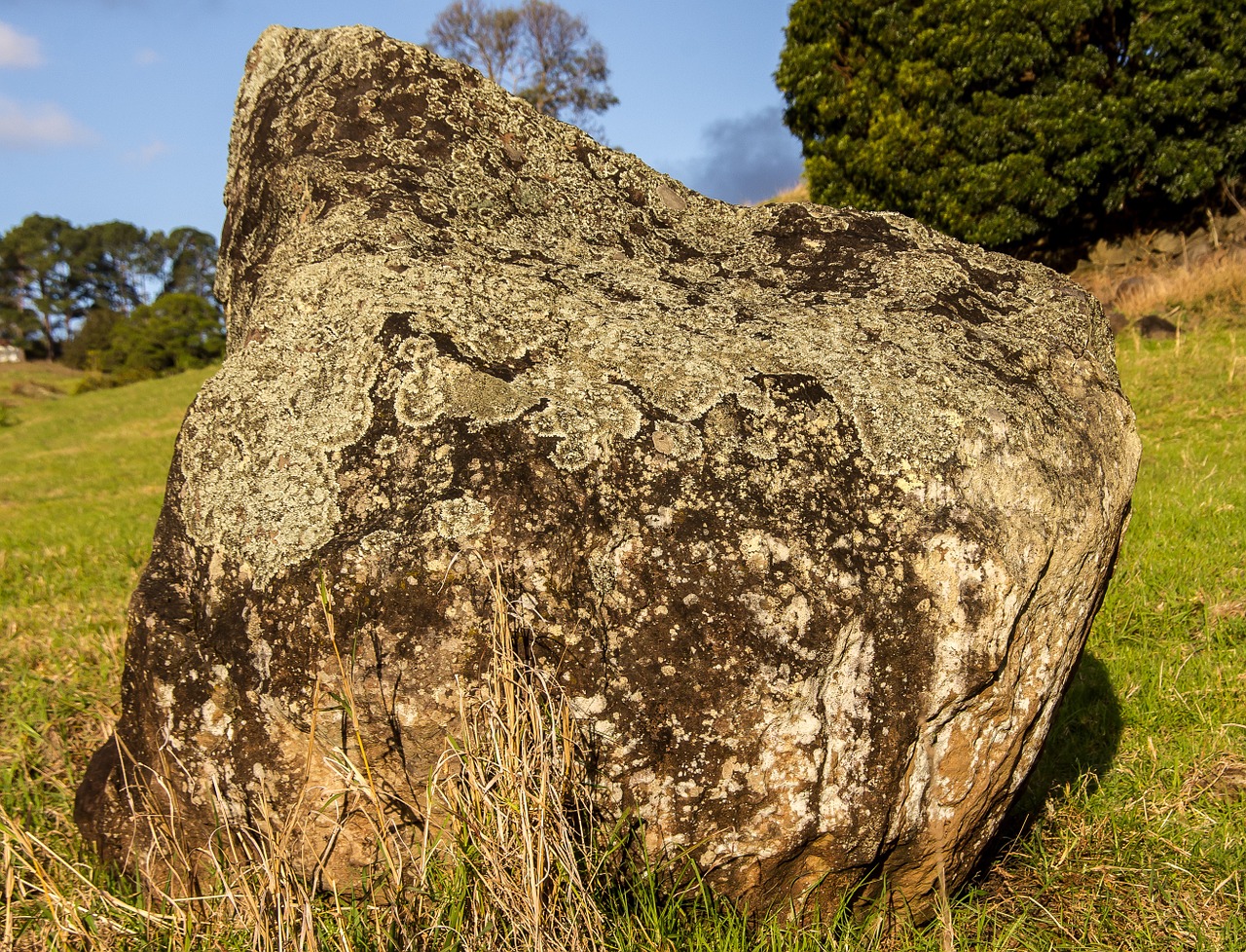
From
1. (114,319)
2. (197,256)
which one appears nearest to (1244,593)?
(114,319)

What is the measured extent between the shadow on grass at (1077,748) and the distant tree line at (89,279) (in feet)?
123

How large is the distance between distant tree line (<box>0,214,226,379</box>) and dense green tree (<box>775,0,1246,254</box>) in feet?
99.7

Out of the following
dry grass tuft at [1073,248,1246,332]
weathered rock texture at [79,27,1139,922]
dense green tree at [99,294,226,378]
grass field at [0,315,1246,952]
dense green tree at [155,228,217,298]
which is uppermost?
dense green tree at [155,228,217,298]

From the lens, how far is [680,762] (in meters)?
1.98

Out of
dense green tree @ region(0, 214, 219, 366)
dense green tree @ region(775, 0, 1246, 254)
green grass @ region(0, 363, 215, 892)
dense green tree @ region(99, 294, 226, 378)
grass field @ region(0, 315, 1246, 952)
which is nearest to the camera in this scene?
grass field @ region(0, 315, 1246, 952)

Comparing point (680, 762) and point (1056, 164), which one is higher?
point (1056, 164)

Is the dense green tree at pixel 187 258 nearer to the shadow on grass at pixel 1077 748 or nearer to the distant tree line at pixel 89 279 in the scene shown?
the distant tree line at pixel 89 279

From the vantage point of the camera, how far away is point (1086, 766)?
3.12 meters

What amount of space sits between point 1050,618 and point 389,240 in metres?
1.99

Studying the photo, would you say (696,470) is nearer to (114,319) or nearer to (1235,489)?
(1235,489)

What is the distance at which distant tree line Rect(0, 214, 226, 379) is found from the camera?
42000 mm

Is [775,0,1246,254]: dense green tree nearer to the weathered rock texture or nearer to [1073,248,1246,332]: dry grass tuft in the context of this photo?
[1073,248,1246,332]: dry grass tuft

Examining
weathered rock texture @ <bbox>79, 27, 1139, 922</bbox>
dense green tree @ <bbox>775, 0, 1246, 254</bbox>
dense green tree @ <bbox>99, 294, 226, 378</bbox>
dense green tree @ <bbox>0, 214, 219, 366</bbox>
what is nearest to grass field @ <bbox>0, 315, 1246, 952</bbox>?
weathered rock texture @ <bbox>79, 27, 1139, 922</bbox>

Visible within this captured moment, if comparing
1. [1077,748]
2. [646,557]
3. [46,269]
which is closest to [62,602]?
[646,557]
